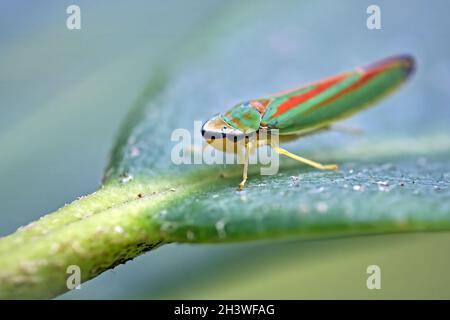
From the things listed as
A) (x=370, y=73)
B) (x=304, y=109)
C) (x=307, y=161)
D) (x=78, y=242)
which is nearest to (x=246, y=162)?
(x=307, y=161)

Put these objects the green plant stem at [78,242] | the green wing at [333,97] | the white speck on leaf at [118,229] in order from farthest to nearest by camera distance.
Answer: the green wing at [333,97] < the white speck on leaf at [118,229] < the green plant stem at [78,242]

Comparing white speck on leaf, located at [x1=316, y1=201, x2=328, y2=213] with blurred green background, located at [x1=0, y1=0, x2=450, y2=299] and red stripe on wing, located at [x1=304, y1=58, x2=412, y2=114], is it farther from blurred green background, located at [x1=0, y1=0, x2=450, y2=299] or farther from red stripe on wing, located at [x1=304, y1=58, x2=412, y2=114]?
red stripe on wing, located at [x1=304, y1=58, x2=412, y2=114]

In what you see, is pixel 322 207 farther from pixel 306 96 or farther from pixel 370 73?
pixel 370 73

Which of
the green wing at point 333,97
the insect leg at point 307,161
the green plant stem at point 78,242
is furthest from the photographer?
the green wing at point 333,97

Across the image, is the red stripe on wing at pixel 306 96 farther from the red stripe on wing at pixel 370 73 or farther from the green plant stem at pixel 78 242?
the green plant stem at pixel 78 242

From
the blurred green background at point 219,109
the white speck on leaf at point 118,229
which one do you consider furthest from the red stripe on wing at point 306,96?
the white speck on leaf at point 118,229

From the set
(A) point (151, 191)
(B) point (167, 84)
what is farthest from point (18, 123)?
(A) point (151, 191)

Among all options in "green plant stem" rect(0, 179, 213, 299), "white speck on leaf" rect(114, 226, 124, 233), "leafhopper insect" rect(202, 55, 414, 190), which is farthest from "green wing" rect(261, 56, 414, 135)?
"white speck on leaf" rect(114, 226, 124, 233)
